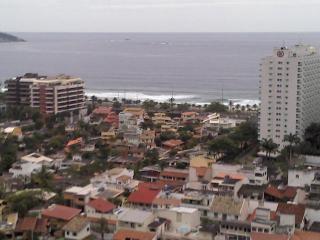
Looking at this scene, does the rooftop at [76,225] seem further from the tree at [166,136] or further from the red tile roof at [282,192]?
the tree at [166,136]

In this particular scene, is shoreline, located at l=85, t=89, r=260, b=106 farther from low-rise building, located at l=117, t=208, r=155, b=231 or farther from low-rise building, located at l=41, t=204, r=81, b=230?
low-rise building, located at l=117, t=208, r=155, b=231

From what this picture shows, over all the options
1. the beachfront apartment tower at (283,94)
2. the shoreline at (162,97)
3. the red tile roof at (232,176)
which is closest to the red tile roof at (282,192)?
the red tile roof at (232,176)

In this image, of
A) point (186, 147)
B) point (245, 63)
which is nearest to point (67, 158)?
point (186, 147)

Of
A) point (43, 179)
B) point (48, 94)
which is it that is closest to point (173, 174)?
point (43, 179)

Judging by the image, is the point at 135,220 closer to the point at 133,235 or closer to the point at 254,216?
the point at 133,235

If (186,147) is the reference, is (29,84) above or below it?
above

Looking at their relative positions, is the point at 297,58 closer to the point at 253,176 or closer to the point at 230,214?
the point at 253,176
